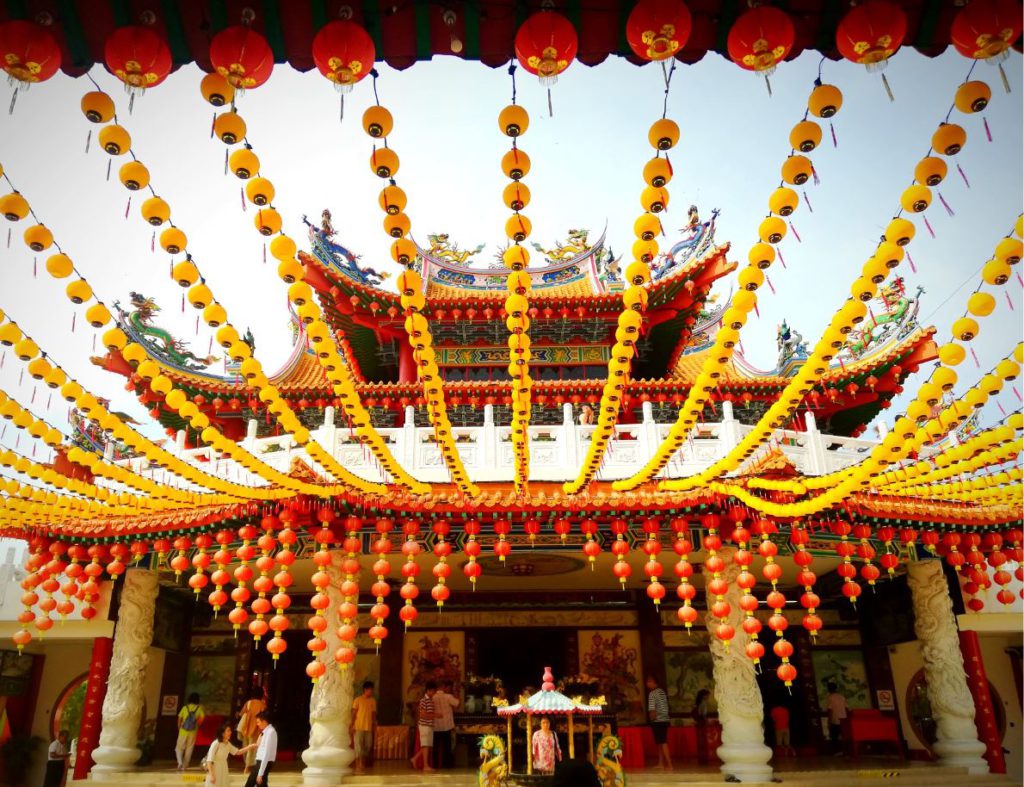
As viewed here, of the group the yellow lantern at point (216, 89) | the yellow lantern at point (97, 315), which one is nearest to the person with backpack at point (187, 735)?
the yellow lantern at point (97, 315)

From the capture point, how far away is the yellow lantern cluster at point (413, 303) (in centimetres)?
384

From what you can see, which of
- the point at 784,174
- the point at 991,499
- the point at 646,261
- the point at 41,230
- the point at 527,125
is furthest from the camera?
the point at 991,499

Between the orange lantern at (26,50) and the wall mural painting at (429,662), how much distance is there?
10855 millimetres

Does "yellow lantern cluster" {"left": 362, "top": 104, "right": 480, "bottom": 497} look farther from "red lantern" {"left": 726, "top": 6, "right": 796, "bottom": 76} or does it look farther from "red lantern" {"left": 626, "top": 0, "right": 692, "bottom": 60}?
"red lantern" {"left": 726, "top": 6, "right": 796, "bottom": 76}

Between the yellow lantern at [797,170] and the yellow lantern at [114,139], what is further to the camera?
the yellow lantern at [797,170]

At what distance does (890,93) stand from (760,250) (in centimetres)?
172

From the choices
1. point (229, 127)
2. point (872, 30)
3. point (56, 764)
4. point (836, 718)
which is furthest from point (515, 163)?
point (56, 764)

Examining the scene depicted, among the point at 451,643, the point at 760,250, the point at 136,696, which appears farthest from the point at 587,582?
the point at 760,250

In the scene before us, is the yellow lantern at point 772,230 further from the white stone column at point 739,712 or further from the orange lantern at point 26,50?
the white stone column at point 739,712

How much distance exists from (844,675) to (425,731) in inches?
297

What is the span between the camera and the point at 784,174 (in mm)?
4320

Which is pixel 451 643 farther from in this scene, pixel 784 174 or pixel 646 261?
pixel 784 174

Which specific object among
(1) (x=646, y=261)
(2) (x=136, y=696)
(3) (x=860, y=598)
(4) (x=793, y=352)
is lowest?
(2) (x=136, y=696)

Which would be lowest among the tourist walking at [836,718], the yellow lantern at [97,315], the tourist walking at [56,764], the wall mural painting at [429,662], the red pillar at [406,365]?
the tourist walking at [56,764]
